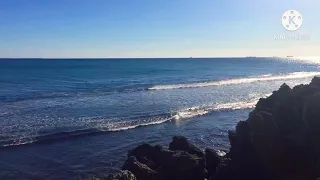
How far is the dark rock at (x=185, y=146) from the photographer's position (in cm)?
1647

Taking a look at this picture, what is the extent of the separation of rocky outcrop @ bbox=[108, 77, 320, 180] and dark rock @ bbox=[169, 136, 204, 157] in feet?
0.68

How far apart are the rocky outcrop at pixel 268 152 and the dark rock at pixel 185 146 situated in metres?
0.21

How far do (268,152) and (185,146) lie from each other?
16.6ft

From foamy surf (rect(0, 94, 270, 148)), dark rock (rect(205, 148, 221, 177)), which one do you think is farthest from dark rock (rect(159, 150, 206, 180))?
foamy surf (rect(0, 94, 270, 148))

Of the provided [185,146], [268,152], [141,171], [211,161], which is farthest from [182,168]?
[268,152]

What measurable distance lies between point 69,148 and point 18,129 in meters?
6.09

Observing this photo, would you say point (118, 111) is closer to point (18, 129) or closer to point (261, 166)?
point (18, 129)

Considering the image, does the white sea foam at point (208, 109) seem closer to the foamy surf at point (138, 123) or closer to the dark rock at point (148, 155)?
the foamy surf at point (138, 123)

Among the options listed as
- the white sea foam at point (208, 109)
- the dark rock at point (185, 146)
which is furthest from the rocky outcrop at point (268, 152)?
the white sea foam at point (208, 109)

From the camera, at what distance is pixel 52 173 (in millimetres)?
18250

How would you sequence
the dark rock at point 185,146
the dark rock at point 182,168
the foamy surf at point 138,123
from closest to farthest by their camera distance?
1. the dark rock at point 182,168
2. the dark rock at point 185,146
3. the foamy surf at point 138,123

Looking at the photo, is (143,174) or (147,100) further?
(147,100)

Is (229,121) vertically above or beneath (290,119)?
beneath

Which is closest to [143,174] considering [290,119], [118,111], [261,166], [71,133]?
[261,166]
